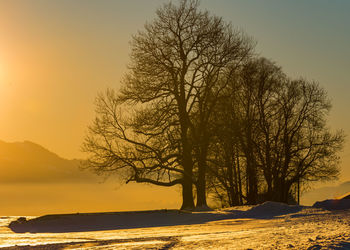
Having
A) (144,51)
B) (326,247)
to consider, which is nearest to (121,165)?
(144,51)

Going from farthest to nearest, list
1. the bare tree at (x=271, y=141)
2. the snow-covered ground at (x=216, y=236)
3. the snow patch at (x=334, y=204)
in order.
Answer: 1. the bare tree at (x=271, y=141)
2. the snow patch at (x=334, y=204)
3. the snow-covered ground at (x=216, y=236)

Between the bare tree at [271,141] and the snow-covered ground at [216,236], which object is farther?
the bare tree at [271,141]

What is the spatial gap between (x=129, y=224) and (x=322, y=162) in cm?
2238

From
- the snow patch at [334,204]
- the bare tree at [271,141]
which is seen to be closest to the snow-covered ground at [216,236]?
the snow patch at [334,204]

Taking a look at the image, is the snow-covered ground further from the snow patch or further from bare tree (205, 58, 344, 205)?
bare tree (205, 58, 344, 205)

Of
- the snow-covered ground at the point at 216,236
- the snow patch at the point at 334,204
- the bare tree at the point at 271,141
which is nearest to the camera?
the snow-covered ground at the point at 216,236

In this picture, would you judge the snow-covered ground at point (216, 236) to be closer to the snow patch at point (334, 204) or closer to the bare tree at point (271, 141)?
the snow patch at point (334, 204)

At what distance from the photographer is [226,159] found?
Result: 31.3 meters

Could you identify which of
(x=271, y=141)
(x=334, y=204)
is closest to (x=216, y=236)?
(x=334, y=204)

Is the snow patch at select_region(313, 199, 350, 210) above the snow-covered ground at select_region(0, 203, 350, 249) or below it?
above

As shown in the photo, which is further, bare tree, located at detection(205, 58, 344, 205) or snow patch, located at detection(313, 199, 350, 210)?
bare tree, located at detection(205, 58, 344, 205)

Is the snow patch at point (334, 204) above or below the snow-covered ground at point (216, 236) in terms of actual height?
above

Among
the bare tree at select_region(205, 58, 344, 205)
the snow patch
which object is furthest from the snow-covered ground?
the bare tree at select_region(205, 58, 344, 205)

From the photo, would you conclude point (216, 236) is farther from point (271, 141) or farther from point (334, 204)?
point (271, 141)
